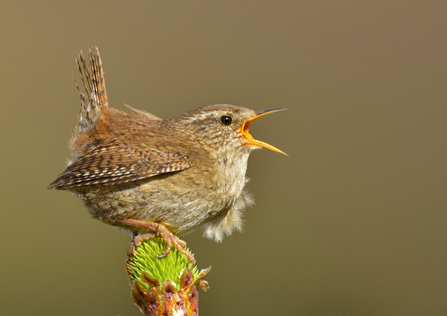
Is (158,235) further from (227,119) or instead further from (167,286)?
(227,119)

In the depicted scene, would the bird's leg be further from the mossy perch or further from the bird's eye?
the bird's eye

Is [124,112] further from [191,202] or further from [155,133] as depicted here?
[191,202]

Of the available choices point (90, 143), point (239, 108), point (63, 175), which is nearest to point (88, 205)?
point (63, 175)

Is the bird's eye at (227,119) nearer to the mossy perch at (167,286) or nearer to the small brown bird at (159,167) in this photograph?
the small brown bird at (159,167)

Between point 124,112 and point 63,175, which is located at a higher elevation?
point 124,112

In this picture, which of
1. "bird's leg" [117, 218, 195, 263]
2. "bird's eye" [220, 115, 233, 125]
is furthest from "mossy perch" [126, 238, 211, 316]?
"bird's eye" [220, 115, 233, 125]

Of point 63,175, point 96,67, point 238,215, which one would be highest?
point 96,67
